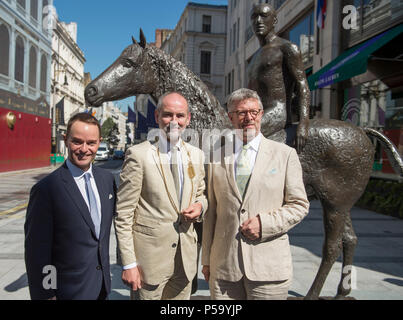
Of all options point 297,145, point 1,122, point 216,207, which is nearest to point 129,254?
point 216,207

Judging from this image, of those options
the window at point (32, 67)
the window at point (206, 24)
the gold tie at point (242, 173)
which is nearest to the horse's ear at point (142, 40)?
the gold tie at point (242, 173)

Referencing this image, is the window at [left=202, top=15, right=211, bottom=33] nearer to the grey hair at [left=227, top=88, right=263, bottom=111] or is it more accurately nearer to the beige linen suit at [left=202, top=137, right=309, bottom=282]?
the grey hair at [left=227, top=88, right=263, bottom=111]

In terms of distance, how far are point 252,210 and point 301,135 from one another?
1.28 m

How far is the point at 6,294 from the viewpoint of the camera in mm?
3250

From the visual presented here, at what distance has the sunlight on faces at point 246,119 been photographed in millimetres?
1769

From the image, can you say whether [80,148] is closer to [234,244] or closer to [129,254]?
[129,254]

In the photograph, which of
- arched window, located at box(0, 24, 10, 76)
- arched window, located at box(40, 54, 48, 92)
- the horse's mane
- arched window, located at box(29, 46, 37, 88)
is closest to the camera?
the horse's mane

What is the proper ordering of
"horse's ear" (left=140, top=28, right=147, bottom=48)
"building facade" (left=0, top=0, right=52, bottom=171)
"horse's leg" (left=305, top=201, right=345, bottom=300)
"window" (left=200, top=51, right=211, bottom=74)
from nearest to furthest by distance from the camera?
"horse's ear" (left=140, top=28, right=147, bottom=48) → "horse's leg" (left=305, top=201, right=345, bottom=300) → "building facade" (left=0, top=0, right=52, bottom=171) → "window" (left=200, top=51, right=211, bottom=74)

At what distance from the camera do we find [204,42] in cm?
3159

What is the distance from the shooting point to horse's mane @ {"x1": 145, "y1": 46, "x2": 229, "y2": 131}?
2.65 metres

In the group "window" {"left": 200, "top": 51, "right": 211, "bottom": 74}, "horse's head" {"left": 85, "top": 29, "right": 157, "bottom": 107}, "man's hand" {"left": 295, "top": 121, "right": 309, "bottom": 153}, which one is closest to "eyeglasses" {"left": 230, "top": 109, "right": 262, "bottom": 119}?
"man's hand" {"left": 295, "top": 121, "right": 309, "bottom": 153}

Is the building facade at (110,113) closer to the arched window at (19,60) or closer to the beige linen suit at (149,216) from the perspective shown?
the arched window at (19,60)

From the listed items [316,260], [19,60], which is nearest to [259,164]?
[316,260]

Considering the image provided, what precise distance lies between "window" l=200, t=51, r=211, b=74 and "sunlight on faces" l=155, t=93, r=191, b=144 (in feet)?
102
